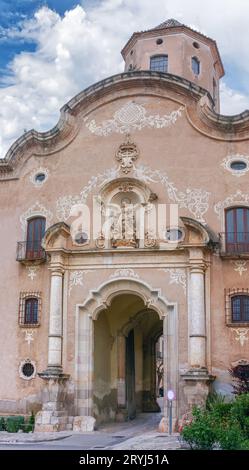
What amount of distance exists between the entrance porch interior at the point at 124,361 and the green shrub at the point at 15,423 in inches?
120

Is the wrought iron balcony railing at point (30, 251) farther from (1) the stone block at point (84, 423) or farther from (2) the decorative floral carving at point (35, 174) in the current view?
(1) the stone block at point (84, 423)

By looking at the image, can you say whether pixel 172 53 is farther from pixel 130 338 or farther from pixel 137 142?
pixel 130 338

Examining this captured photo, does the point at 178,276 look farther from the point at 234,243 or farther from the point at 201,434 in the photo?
the point at 201,434

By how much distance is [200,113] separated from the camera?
27391 millimetres

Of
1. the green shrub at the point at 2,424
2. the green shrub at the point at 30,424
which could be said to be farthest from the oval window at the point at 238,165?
the green shrub at the point at 2,424

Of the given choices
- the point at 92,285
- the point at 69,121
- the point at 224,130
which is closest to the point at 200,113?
the point at 224,130

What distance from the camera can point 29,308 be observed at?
1086 inches

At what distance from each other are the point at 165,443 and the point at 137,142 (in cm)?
1329

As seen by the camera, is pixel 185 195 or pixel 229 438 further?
pixel 185 195

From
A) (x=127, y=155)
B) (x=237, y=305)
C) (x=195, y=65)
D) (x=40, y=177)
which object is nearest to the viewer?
(x=237, y=305)

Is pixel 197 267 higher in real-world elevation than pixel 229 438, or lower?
higher

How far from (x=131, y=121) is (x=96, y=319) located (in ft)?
28.5

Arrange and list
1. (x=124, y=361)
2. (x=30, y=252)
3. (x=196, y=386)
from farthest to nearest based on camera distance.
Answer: (x=124, y=361) < (x=30, y=252) < (x=196, y=386)

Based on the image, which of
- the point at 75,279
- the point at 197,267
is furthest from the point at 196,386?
the point at 75,279
